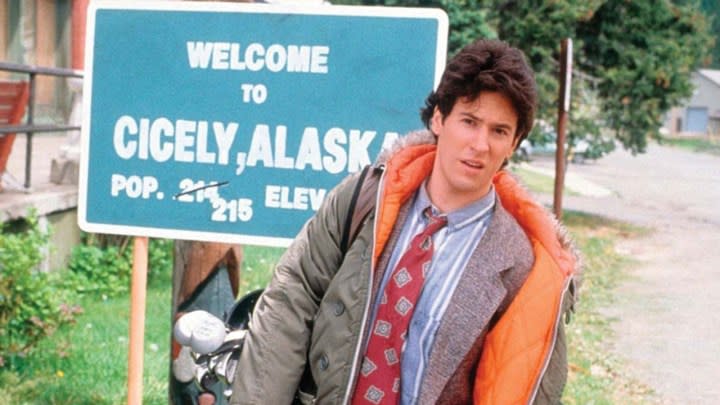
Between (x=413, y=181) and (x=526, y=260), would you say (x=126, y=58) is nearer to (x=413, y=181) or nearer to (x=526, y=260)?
(x=413, y=181)

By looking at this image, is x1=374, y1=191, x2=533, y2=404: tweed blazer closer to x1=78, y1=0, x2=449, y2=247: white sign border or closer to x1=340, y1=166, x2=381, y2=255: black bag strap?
x1=340, y1=166, x2=381, y2=255: black bag strap

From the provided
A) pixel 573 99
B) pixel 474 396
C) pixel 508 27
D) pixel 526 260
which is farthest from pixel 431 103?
pixel 573 99

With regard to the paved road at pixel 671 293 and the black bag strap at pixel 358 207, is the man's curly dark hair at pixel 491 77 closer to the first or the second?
the black bag strap at pixel 358 207

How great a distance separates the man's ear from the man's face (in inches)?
1.8

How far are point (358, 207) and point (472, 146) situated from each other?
28cm

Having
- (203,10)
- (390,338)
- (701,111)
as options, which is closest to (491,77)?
(390,338)

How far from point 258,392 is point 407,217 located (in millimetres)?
507

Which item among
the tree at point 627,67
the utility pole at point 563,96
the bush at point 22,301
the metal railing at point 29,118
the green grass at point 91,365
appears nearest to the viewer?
the green grass at point 91,365

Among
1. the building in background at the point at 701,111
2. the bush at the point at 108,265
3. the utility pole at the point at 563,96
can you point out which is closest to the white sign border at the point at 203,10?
the utility pole at the point at 563,96

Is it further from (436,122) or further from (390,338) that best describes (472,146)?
(390,338)

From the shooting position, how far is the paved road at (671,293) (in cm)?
707

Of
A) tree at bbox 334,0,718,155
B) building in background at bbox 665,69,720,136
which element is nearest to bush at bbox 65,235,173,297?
tree at bbox 334,0,718,155

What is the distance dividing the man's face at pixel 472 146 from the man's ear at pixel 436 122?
4cm

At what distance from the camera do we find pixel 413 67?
9.31ft
